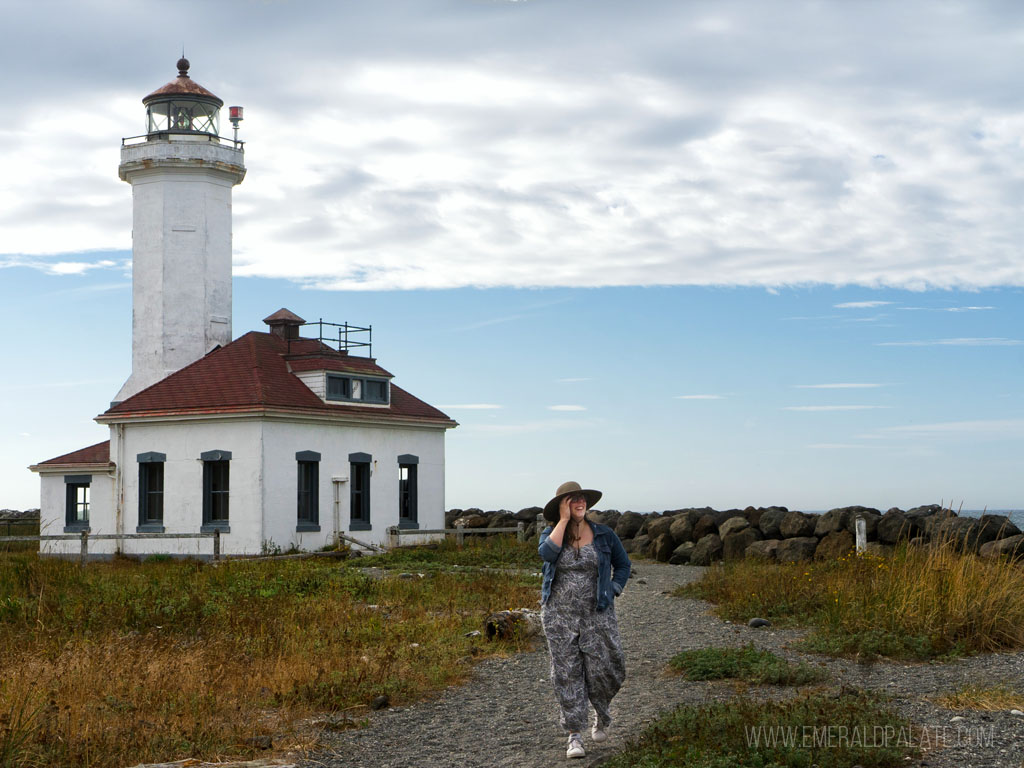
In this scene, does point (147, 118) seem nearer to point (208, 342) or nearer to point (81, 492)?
point (208, 342)

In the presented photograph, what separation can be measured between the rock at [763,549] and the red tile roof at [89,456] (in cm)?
1702

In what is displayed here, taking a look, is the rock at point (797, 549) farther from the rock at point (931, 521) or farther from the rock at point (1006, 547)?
the rock at point (1006, 547)

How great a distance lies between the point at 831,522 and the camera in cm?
2255

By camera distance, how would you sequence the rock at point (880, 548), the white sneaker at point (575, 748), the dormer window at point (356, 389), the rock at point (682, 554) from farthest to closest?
the dormer window at point (356, 389) → the rock at point (682, 554) → the rock at point (880, 548) → the white sneaker at point (575, 748)

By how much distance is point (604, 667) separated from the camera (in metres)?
7.39

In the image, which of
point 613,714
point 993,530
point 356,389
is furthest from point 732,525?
point 613,714

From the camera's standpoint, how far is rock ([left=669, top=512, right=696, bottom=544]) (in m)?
25.3

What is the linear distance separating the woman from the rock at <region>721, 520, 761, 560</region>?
661 inches

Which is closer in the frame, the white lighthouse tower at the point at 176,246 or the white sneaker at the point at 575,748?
the white sneaker at the point at 575,748

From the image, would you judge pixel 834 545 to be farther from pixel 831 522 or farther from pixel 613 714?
pixel 613 714

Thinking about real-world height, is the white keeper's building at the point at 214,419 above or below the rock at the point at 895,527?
above

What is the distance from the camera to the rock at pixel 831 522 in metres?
22.5

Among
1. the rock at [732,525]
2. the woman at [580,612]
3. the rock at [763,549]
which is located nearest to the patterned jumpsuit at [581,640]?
the woman at [580,612]

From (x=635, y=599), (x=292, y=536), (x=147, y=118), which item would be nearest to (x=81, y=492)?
(x=292, y=536)
